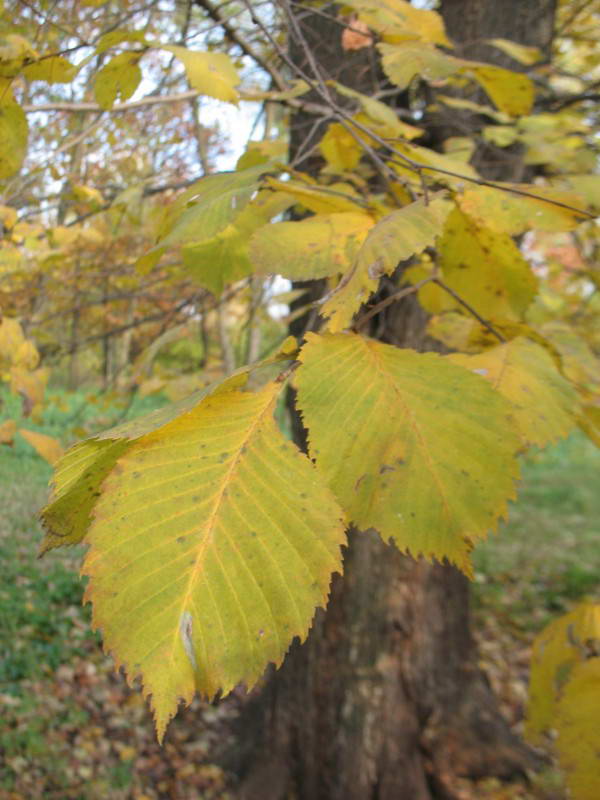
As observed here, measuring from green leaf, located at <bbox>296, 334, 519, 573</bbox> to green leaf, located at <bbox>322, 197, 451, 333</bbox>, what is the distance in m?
0.04

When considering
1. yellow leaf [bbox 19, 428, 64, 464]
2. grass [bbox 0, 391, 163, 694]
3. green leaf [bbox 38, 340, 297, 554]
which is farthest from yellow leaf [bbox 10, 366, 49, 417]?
green leaf [bbox 38, 340, 297, 554]

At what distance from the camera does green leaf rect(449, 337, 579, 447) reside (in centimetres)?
67

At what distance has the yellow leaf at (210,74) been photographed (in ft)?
2.84

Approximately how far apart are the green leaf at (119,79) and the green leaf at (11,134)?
0.40 ft

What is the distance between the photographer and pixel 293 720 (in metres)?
2.19

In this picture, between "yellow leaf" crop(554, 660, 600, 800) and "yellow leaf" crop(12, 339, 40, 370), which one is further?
"yellow leaf" crop(12, 339, 40, 370)

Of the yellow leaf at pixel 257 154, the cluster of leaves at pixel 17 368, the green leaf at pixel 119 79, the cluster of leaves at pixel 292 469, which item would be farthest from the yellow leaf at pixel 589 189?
the cluster of leaves at pixel 17 368

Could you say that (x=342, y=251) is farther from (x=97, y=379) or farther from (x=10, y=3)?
(x=97, y=379)

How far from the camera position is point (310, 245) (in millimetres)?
711

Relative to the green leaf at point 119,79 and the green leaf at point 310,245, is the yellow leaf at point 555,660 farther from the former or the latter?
the green leaf at point 119,79

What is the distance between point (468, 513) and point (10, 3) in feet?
4.04

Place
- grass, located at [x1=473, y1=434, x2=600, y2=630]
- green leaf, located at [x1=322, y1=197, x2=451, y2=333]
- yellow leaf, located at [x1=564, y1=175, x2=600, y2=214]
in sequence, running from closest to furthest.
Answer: green leaf, located at [x1=322, y1=197, x2=451, y2=333]
yellow leaf, located at [x1=564, y1=175, x2=600, y2=214]
grass, located at [x1=473, y1=434, x2=600, y2=630]

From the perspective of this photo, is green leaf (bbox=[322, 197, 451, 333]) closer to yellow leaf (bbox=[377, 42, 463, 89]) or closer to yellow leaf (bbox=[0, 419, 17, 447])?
yellow leaf (bbox=[377, 42, 463, 89])

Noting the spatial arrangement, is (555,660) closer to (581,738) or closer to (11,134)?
(581,738)
